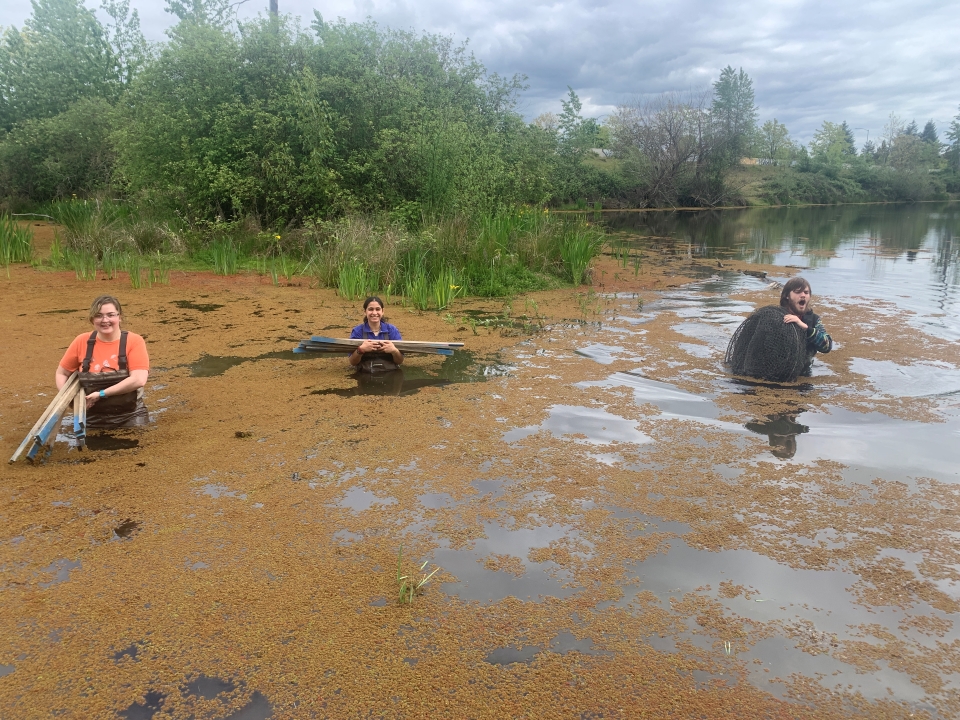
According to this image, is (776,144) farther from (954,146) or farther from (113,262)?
(113,262)

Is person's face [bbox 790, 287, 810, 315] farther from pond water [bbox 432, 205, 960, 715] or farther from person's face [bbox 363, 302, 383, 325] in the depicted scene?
person's face [bbox 363, 302, 383, 325]

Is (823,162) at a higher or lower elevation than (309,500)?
higher

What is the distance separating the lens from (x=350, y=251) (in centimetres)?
1224

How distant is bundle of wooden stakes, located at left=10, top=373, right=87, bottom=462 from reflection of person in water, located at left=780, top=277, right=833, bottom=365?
6308 mm

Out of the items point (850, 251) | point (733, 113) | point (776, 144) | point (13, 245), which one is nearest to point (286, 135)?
point (13, 245)

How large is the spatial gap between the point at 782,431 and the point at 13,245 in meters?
13.9

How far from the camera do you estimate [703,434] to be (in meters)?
5.76

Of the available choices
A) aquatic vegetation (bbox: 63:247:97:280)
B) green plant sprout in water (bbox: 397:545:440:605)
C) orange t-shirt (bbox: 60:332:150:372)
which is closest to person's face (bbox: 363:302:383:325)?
orange t-shirt (bbox: 60:332:150:372)

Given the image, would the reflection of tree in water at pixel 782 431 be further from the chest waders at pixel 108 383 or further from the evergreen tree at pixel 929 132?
the evergreen tree at pixel 929 132

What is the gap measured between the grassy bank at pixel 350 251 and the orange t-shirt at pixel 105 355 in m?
5.44

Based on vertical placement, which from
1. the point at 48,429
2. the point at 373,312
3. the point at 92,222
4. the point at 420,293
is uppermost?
the point at 92,222

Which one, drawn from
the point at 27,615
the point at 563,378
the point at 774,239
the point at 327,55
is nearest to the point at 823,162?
the point at 774,239

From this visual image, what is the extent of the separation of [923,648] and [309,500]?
3.34 meters

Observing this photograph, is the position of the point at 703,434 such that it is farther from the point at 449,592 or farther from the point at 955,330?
the point at 955,330
